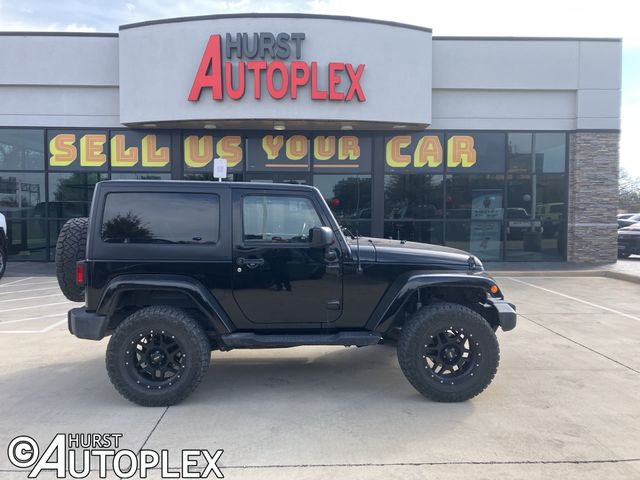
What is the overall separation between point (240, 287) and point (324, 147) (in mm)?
10844

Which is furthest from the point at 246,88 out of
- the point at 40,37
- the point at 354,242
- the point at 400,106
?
the point at 354,242

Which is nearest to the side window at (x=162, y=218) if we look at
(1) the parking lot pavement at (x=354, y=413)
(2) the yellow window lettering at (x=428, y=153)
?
(1) the parking lot pavement at (x=354, y=413)

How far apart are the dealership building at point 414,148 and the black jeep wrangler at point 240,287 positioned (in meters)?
9.76

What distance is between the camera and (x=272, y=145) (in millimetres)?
14820

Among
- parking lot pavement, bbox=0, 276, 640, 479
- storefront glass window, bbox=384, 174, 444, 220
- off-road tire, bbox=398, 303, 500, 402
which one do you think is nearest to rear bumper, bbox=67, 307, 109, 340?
parking lot pavement, bbox=0, 276, 640, 479

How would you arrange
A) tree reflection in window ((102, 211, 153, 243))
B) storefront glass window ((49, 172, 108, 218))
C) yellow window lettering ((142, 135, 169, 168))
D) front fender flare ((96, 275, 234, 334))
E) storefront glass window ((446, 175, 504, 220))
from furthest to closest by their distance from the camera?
storefront glass window ((446, 175, 504, 220)) < storefront glass window ((49, 172, 108, 218)) < yellow window lettering ((142, 135, 169, 168)) < tree reflection in window ((102, 211, 153, 243)) < front fender flare ((96, 275, 234, 334))

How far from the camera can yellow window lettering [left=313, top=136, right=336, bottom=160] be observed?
583 inches

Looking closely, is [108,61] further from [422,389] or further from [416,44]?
[422,389]

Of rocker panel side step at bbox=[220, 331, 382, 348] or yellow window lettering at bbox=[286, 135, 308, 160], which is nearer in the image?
rocker panel side step at bbox=[220, 331, 382, 348]

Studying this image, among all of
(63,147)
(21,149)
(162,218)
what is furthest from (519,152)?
(21,149)

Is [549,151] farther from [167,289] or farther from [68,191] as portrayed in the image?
[68,191]

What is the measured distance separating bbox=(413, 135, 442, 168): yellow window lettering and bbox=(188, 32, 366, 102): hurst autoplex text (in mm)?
2774

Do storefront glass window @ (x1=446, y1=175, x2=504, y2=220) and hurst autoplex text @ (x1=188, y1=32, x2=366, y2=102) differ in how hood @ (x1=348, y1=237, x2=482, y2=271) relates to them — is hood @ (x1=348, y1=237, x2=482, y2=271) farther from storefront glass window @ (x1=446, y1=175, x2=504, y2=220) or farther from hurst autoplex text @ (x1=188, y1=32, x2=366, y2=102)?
storefront glass window @ (x1=446, y1=175, x2=504, y2=220)

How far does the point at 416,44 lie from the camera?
13.7m
